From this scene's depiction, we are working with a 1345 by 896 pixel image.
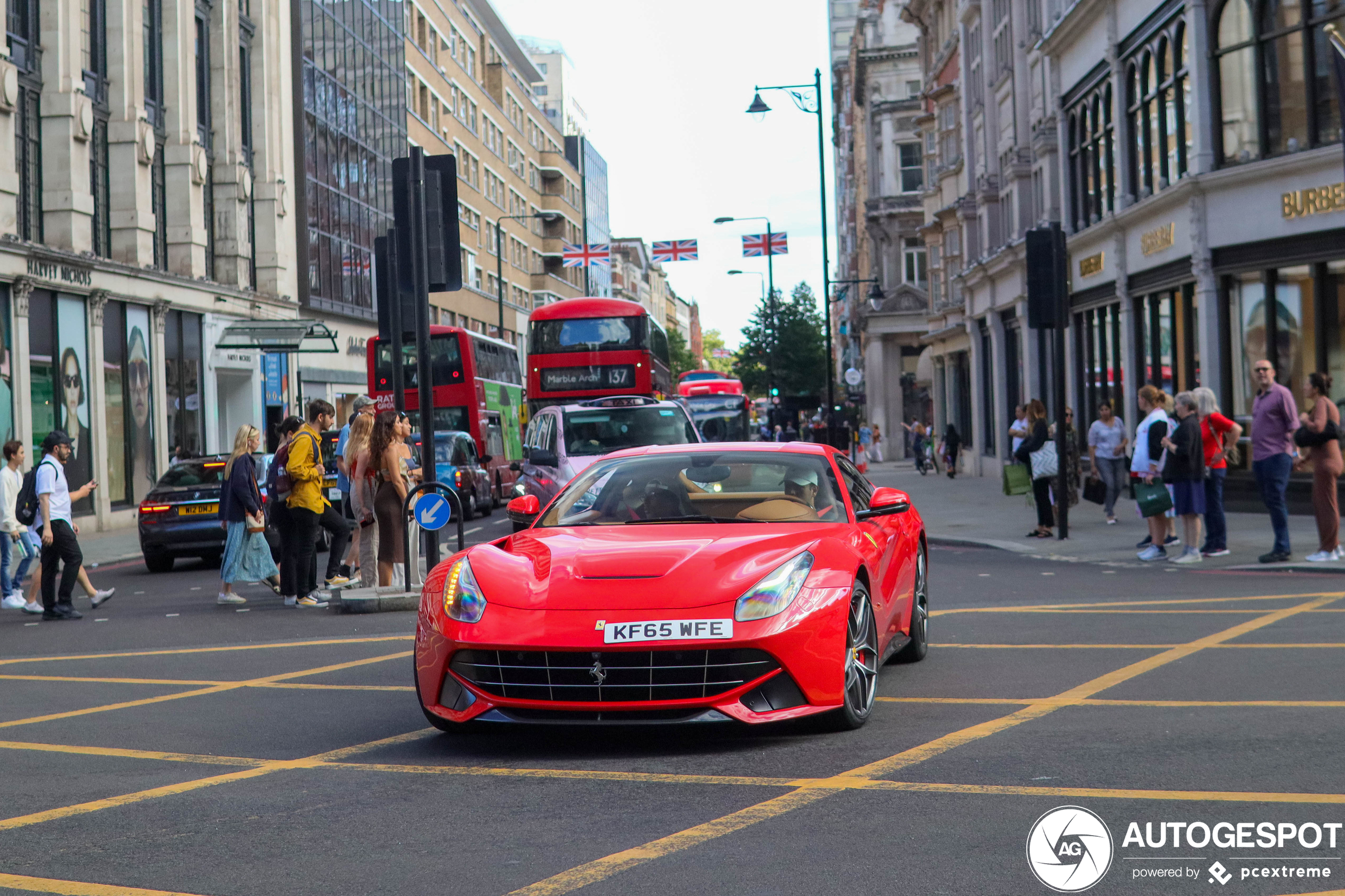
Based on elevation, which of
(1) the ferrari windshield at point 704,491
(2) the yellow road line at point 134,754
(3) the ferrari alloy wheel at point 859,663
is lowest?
(2) the yellow road line at point 134,754

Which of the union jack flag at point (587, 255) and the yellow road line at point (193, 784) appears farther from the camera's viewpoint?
the union jack flag at point (587, 255)

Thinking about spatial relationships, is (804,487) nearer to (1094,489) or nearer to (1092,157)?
(1094,489)

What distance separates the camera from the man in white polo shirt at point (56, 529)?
1376 centimetres

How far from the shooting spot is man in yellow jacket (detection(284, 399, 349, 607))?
1352cm

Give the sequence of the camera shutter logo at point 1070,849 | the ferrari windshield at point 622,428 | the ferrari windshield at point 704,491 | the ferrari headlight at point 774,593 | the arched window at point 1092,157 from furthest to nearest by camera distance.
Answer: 1. the arched window at point 1092,157
2. the ferrari windshield at point 622,428
3. the ferrari windshield at point 704,491
4. the ferrari headlight at point 774,593
5. the camera shutter logo at point 1070,849

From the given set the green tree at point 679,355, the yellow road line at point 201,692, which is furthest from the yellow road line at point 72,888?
the green tree at point 679,355

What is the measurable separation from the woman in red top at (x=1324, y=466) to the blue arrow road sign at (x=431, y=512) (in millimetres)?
7762

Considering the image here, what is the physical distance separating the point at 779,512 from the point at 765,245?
158 ft

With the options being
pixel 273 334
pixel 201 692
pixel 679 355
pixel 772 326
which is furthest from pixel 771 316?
pixel 679 355

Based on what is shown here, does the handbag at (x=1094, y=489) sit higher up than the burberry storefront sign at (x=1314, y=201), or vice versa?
the burberry storefront sign at (x=1314, y=201)

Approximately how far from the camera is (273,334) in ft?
118

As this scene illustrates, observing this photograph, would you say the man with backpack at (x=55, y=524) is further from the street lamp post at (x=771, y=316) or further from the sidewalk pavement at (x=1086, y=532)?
the street lamp post at (x=771, y=316)

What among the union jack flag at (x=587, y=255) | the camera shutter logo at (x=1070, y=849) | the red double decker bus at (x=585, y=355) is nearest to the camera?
the camera shutter logo at (x=1070, y=849)

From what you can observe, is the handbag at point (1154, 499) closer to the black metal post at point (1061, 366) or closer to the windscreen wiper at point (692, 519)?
the black metal post at point (1061, 366)
